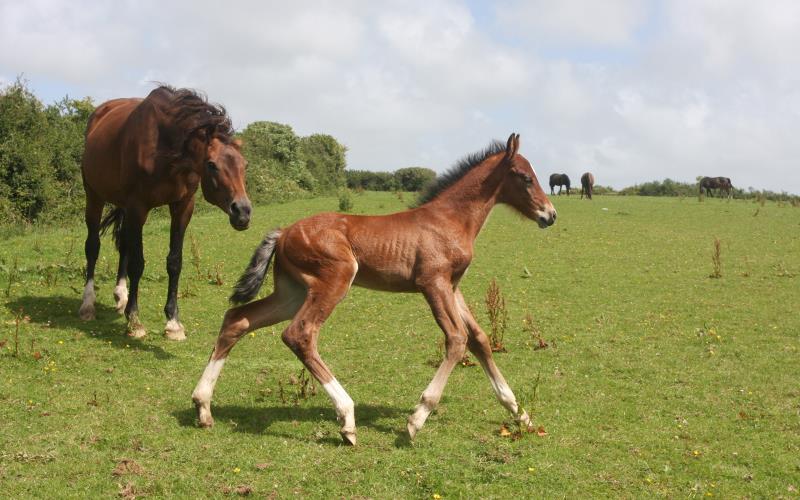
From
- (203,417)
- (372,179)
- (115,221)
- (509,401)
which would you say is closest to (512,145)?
(509,401)

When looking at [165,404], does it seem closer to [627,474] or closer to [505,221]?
[627,474]

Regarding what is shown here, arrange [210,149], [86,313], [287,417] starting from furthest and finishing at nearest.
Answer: [86,313]
[210,149]
[287,417]

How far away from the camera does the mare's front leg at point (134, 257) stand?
8.84m

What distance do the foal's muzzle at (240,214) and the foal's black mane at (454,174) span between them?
5.81 ft

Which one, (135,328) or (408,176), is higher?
(408,176)

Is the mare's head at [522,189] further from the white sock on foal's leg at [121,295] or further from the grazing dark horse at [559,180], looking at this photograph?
the grazing dark horse at [559,180]

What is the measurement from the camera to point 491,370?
636 centimetres

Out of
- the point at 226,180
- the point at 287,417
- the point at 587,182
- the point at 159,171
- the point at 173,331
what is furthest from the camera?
the point at 587,182

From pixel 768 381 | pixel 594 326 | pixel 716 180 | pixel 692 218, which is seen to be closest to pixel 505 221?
pixel 692 218

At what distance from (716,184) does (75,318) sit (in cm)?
4594

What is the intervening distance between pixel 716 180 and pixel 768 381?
4312cm

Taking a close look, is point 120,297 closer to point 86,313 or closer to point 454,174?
point 86,313

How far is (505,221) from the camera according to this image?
24.0 metres

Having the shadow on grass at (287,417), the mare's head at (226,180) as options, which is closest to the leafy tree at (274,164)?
the mare's head at (226,180)
